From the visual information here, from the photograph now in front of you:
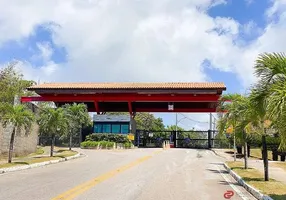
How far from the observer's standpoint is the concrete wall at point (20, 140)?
24.0 m

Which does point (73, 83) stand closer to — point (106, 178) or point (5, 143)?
point (5, 143)

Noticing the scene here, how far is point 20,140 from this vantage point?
27.2 m

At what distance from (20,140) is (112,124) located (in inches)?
988

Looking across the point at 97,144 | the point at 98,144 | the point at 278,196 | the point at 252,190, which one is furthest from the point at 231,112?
the point at 97,144

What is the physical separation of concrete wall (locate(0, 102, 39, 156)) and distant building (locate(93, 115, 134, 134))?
21.6 m

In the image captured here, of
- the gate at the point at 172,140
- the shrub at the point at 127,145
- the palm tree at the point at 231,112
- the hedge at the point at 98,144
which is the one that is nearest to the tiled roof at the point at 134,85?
the gate at the point at 172,140

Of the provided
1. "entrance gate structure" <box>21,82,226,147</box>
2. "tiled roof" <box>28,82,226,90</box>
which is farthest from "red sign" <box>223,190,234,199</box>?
"tiled roof" <box>28,82,226,90</box>

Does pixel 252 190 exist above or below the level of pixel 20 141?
below

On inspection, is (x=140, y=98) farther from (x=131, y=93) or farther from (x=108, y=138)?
(x=108, y=138)

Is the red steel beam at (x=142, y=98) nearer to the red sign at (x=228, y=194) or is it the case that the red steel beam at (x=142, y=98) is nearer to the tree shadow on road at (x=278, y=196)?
the red sign at (x=228, y=194)

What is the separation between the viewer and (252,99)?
11.9 meters

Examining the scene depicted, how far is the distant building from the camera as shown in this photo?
51.7 metres

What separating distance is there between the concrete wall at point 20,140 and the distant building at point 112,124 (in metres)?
21.6

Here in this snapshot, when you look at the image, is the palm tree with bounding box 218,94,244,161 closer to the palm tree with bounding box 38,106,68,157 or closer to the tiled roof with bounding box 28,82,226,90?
the palm tree with bounding box 38,106,68,157
